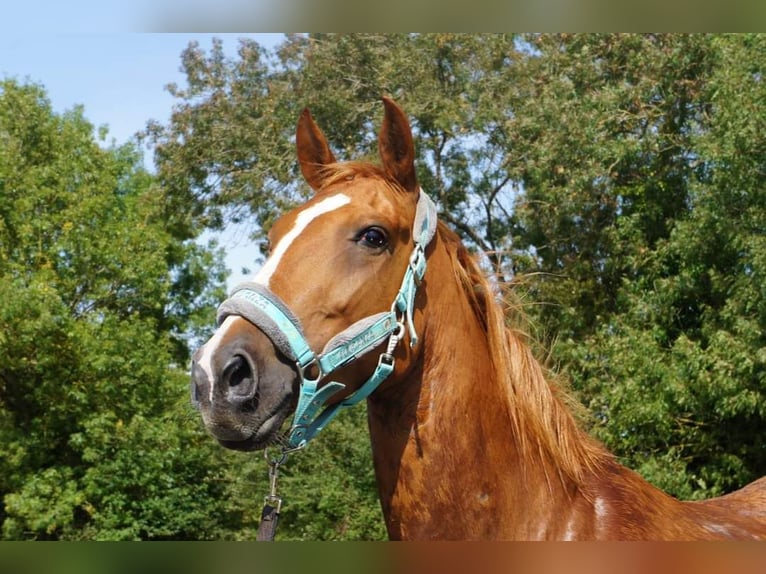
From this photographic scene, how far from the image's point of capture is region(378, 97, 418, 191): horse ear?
9.47 feet

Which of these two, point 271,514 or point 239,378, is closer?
point 239,378

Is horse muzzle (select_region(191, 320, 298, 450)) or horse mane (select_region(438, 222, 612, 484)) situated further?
horse mane (select_region(438, 222, 612, 484))

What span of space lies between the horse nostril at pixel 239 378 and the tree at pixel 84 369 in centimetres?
1543

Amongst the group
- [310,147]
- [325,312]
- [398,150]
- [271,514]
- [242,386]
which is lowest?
[271,514]

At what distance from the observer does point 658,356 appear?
10586mm

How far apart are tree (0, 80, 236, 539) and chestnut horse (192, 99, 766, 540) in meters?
15.1

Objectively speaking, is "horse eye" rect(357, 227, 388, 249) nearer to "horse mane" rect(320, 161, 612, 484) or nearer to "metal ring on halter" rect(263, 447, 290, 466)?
"horse mane" rect(320, 161, 612, 484)

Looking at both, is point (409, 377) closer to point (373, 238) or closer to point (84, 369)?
point (373, 238)

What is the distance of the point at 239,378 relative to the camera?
7.82 ft

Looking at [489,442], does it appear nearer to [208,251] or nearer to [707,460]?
[707,460]

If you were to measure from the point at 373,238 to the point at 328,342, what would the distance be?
0.42 metres

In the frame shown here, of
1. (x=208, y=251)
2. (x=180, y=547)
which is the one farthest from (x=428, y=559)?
(x=208, y=251)

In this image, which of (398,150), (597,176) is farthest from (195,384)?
(597,176)

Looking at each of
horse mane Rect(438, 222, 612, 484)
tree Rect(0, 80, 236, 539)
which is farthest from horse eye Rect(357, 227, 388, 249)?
tree Rect(0, 80, 236, 539)
